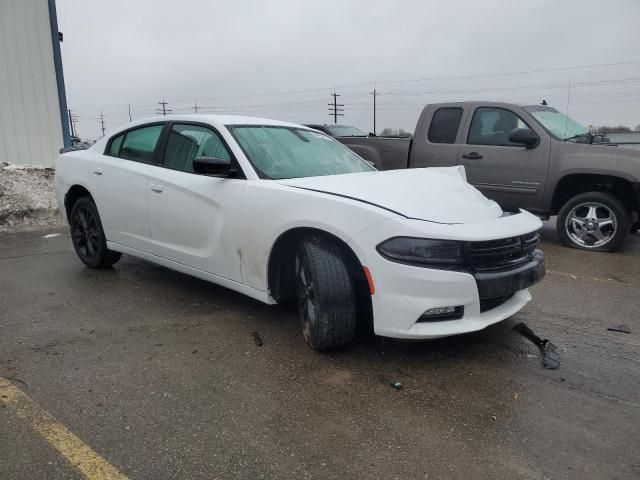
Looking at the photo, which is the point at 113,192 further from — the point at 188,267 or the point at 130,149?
the point at 188,267

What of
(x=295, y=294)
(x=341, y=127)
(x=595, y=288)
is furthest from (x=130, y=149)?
(x=341, y=127)

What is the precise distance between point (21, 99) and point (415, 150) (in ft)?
23.5

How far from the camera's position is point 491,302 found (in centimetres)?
313

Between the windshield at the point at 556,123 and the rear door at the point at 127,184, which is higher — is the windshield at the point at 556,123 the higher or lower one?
the higher one

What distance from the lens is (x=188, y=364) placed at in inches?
126

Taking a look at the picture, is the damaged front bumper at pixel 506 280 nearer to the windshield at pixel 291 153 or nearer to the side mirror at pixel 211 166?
the windshield at pixel 291 153

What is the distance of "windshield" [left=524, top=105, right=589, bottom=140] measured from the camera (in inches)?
266

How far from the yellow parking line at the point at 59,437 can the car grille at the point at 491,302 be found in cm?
209

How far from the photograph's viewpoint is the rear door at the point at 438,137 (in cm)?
722

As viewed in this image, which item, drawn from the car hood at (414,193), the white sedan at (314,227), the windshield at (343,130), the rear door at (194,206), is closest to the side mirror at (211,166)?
the white sedan at (314,227)

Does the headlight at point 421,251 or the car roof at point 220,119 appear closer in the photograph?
the headlight at point 421,251

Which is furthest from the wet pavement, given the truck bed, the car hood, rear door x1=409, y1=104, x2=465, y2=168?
the truck bed

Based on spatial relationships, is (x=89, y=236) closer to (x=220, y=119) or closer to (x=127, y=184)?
(x=127, y=184)

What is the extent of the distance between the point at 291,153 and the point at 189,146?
878 mm
